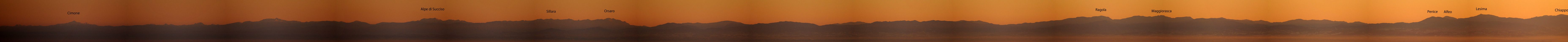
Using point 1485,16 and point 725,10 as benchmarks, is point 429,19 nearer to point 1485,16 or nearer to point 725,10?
point 725,10

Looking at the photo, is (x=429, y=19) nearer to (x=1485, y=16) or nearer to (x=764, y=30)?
(x=764, y=30)

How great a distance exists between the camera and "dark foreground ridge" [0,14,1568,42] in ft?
5.94

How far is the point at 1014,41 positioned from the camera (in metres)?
1.86

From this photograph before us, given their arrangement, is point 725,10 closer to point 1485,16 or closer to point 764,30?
point 764,30

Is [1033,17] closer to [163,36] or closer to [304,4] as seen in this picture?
[304,4]

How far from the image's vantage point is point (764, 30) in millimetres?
1816

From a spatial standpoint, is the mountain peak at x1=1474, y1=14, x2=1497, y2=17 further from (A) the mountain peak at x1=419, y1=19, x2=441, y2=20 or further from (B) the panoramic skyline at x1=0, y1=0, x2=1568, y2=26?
(A) the mountain peak at x1=419, y1=19, x2=441, y2=20

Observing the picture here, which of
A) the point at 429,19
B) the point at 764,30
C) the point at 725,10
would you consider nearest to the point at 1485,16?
the point at 764,30

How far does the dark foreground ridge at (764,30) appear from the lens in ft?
5.94

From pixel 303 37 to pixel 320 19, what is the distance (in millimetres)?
93

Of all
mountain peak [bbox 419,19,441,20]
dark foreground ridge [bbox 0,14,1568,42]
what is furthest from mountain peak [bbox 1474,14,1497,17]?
mountain peak [bbox 419,19,441,20]

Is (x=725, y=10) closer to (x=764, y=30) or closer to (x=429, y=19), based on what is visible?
(x=764, y=30)

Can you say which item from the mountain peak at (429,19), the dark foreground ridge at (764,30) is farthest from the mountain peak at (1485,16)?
the mountain peak at (429,19)

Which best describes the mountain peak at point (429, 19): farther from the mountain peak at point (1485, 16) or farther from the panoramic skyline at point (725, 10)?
the mountain peak at point (1485, 16)
